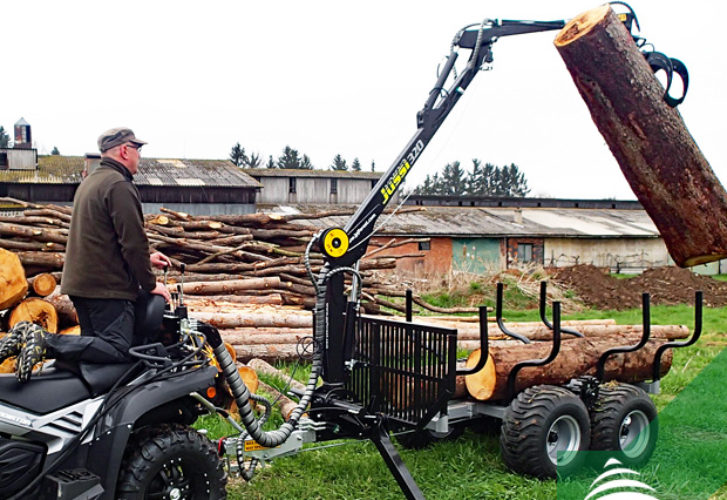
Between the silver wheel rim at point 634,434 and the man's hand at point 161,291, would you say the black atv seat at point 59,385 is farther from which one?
the silver wheel rim at point 634,434

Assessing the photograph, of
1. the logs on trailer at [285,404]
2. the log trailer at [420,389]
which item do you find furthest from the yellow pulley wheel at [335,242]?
the logs on trailer at [285,404]

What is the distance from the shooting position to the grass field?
5738 millimetres

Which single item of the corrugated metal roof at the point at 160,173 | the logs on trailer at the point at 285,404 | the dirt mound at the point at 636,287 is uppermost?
the corrugated metal roof at the point at 160,173

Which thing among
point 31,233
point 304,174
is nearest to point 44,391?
point 31,233

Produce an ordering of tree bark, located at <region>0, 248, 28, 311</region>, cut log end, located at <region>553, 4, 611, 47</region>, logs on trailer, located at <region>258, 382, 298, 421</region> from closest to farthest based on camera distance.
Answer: cut log end, located at <region>553, 4, 611, 47</region>
logs on trailer, located at <region>258, 382, 298, 421</region>
tree bark, located at <region>0, 248, 28, 311</region>

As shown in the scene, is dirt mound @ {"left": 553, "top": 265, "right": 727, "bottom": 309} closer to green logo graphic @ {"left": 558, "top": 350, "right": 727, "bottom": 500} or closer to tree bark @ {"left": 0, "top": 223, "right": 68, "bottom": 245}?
green logo graphic @ {"left": 558, "top": 350, "right": 727, "bottom": 500}

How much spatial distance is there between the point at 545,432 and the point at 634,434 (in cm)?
127

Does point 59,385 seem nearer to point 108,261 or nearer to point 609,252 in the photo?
point 108,261

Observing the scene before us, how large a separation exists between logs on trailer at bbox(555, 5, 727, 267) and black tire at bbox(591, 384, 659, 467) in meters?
1.95

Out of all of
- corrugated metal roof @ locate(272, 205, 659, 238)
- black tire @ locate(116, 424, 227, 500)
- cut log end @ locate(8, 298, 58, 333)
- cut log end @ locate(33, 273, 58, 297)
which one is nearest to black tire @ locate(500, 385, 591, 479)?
black tire @ locate(116, 424, 227, 500)

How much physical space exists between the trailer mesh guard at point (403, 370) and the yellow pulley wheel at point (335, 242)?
586 mm

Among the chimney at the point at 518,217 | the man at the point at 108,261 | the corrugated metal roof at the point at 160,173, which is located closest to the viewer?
the man at the point at 108,261

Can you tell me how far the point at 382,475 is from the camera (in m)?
6.19

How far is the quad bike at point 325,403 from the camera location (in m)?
4.19
